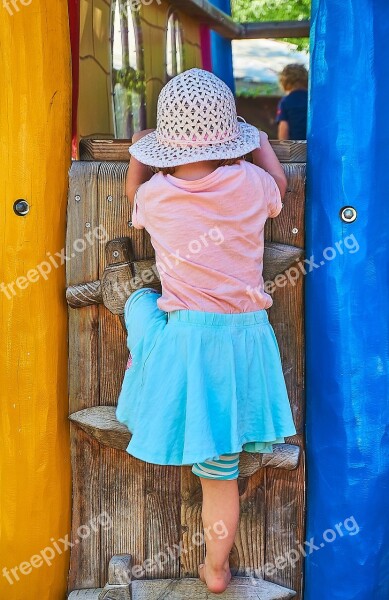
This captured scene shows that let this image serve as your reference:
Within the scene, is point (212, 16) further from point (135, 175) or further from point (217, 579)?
point (217, 579)

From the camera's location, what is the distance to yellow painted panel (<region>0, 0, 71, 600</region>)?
8.96 ft

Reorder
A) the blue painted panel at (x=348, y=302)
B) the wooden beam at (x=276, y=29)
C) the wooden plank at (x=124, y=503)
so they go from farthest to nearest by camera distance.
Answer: the wooden beam at (x=276, y=29), the wooden plank at (x=124, y=503), the blue painted panel at (x=348, y=302)

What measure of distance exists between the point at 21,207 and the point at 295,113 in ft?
15.0

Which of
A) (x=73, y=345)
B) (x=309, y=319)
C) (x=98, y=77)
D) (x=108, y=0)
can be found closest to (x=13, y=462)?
(x=73, y=345)

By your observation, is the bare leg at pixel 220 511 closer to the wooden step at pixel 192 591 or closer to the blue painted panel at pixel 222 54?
the wooden step at pixel 192 591

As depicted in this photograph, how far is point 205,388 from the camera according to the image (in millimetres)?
2449

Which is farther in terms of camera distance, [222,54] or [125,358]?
[222,54]

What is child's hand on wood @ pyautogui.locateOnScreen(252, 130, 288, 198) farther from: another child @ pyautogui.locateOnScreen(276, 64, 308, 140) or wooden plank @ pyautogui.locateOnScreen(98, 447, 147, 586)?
another child @ pyautogui.locateOnScreen(276, 64, 308, 140)

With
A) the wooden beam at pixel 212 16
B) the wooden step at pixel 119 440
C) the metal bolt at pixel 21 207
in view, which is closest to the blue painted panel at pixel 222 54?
the wooden beam at pixel 212 16

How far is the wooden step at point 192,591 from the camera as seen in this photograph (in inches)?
109

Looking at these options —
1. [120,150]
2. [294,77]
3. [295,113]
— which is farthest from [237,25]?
[120,150]

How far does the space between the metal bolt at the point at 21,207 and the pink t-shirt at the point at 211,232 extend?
1.41ft

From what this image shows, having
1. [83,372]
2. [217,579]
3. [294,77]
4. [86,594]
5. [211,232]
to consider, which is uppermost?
[294,77]

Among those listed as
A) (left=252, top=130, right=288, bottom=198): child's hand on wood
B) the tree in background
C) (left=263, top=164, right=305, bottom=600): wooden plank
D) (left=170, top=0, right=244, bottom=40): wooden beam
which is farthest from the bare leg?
the tree in background
